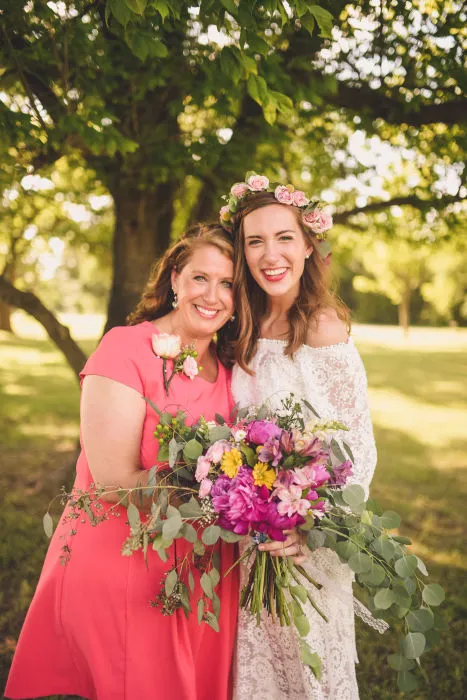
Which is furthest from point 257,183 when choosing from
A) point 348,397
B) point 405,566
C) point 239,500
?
point 405,566

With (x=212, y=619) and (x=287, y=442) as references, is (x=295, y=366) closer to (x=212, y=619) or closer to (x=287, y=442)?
(x=287, y=442)

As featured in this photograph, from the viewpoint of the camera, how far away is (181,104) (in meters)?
4.12

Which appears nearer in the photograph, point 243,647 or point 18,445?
point 243,647

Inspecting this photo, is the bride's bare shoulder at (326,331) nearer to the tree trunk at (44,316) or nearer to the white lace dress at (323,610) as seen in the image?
the white lace dress at (323,610)

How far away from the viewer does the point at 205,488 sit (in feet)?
7.09

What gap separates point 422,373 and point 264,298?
1756 cm

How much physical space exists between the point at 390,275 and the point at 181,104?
Result: 33.8 metres

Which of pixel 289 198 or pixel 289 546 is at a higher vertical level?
pixel 289 198

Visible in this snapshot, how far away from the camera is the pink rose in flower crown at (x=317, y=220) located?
10.3ft

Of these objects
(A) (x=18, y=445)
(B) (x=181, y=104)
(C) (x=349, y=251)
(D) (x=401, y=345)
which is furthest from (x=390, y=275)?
(B) (x=181, y=104)

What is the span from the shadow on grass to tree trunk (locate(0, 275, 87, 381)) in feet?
37.1

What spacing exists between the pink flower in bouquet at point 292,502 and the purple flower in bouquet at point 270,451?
0.11 metres

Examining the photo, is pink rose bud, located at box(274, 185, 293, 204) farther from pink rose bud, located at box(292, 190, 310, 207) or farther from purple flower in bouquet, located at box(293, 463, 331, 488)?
purple flower in bouquet, located at box(293, 463, 331, 488)

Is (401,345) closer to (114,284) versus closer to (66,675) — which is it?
(114,284)
